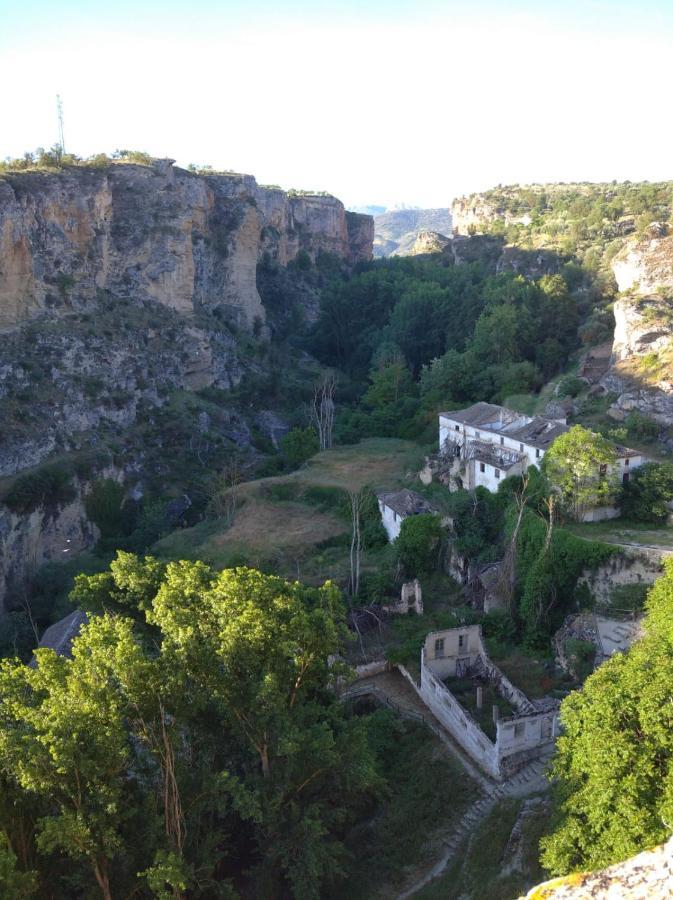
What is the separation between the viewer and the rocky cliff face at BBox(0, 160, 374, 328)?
3938cm

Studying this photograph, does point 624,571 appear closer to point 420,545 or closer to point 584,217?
point 420,545

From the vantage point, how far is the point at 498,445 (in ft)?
93.4

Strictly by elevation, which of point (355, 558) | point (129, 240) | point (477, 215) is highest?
point (477, 215)

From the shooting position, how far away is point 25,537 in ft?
108

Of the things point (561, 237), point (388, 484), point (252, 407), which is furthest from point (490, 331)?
point (561, 237)

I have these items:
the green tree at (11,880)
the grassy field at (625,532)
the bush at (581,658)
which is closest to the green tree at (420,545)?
the grassy field at (625,532)

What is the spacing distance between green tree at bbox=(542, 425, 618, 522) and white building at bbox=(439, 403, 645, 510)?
45 cm

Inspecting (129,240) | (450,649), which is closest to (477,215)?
(129,240)

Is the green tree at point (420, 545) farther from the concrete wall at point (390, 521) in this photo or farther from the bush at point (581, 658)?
the bush at point (581, 658)

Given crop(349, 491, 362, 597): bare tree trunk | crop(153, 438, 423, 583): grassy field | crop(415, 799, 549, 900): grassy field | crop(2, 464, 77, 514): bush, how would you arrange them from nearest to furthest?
crop(415, 799, 549, 900): grassy field → crop(349, 491, 362, 597): bare tree trunk → crop(153, 438, 423, 583): grassy field → crop(2, 464, 77, 514): bush

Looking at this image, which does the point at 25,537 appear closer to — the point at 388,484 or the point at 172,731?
the point at 388,484

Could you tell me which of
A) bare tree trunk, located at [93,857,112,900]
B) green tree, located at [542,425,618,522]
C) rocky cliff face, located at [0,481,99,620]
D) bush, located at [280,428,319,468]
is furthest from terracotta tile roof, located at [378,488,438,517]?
bare tree trunk, located at [93,857,112,900]

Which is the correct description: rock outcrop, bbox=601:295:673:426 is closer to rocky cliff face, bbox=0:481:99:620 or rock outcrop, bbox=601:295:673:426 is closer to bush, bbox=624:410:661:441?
bush, bbox=624:410:661:441

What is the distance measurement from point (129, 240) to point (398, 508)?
1126 inches
